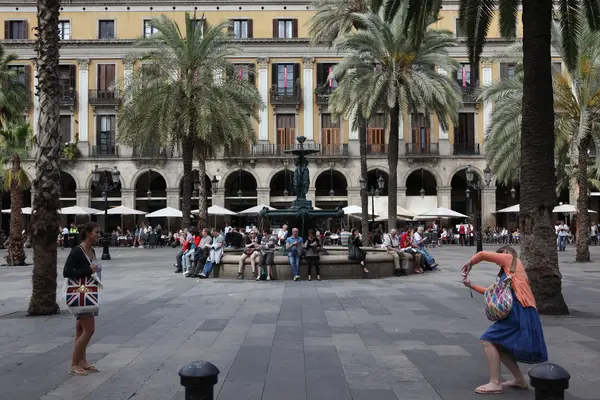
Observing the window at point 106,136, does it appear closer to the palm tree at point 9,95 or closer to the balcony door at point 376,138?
the palm tree at point 9,95

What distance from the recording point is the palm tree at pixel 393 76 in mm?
27453

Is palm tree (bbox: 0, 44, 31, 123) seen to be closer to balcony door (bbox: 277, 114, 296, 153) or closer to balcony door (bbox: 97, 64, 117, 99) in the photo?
balcony door (bbox: 97, 64, 117, 99)

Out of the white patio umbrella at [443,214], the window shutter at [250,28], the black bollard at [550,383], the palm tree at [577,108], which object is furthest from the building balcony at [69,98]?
the black bollard at [550,383]

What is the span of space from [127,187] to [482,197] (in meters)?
24.7

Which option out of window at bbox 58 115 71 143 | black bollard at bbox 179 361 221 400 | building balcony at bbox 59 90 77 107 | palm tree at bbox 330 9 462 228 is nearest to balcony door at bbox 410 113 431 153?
palm tree at bbox 330 9 462 228

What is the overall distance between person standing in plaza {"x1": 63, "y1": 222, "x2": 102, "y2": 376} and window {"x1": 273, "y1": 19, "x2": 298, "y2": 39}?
4004 centimetres

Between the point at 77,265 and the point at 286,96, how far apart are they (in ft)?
126

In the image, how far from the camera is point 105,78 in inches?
1756

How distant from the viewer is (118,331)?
920 cm

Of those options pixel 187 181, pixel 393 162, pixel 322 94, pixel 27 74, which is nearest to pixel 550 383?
pixel 187 181

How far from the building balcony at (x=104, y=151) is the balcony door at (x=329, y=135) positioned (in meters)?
14.4

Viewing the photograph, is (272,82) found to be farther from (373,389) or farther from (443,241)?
(373,389)

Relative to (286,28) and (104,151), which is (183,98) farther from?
(286,28)

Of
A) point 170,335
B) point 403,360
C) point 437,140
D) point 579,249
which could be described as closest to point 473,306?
point 403,360
